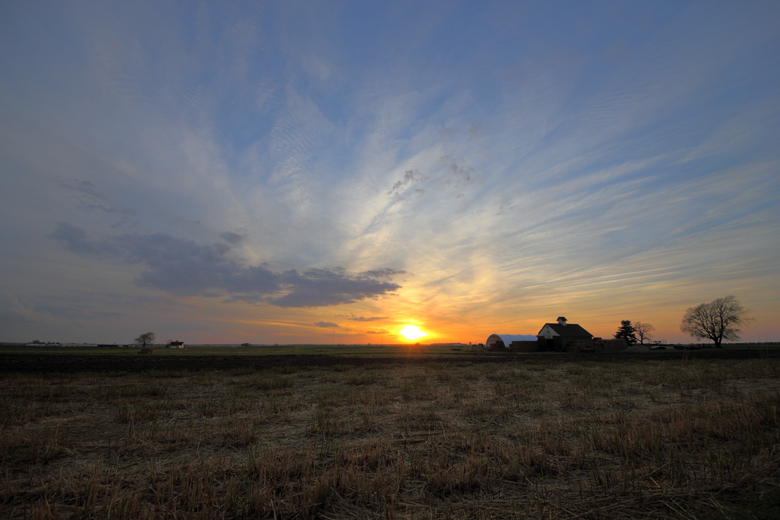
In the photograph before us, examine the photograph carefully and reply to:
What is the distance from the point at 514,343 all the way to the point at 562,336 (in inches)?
430

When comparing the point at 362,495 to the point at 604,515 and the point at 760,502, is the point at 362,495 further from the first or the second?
the point at 760,502

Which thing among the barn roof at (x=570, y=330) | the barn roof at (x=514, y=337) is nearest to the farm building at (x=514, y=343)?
the barn roof at (x=514, y=337)

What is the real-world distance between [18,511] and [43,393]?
14503 millimetres

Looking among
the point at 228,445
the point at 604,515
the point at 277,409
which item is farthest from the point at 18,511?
the point at 604,515

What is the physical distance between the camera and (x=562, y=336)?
238 feet

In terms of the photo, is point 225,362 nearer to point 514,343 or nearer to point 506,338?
point 514,343

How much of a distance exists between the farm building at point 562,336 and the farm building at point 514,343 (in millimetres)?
2579

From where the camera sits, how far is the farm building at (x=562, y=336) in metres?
70.9

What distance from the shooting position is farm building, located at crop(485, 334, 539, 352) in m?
73.5

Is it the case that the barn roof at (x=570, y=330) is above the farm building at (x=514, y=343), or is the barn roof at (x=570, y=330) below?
above

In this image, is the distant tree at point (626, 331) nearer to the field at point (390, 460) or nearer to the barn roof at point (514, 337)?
the barn roof at point (514, 337)

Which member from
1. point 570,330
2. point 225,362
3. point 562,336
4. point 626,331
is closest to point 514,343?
point 562,336

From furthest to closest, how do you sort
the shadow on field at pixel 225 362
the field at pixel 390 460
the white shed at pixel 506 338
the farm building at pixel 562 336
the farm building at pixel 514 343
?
the white shed at pixel 506 338 < the farm building at pixel 514 343 < the farm building at pixel 562 336 < the shadow on field at pixel 225 362 < the field at pixel 390 460

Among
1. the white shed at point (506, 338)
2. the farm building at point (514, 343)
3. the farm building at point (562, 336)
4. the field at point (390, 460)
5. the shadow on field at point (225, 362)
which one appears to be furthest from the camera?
the white shed at point (506, 338)
